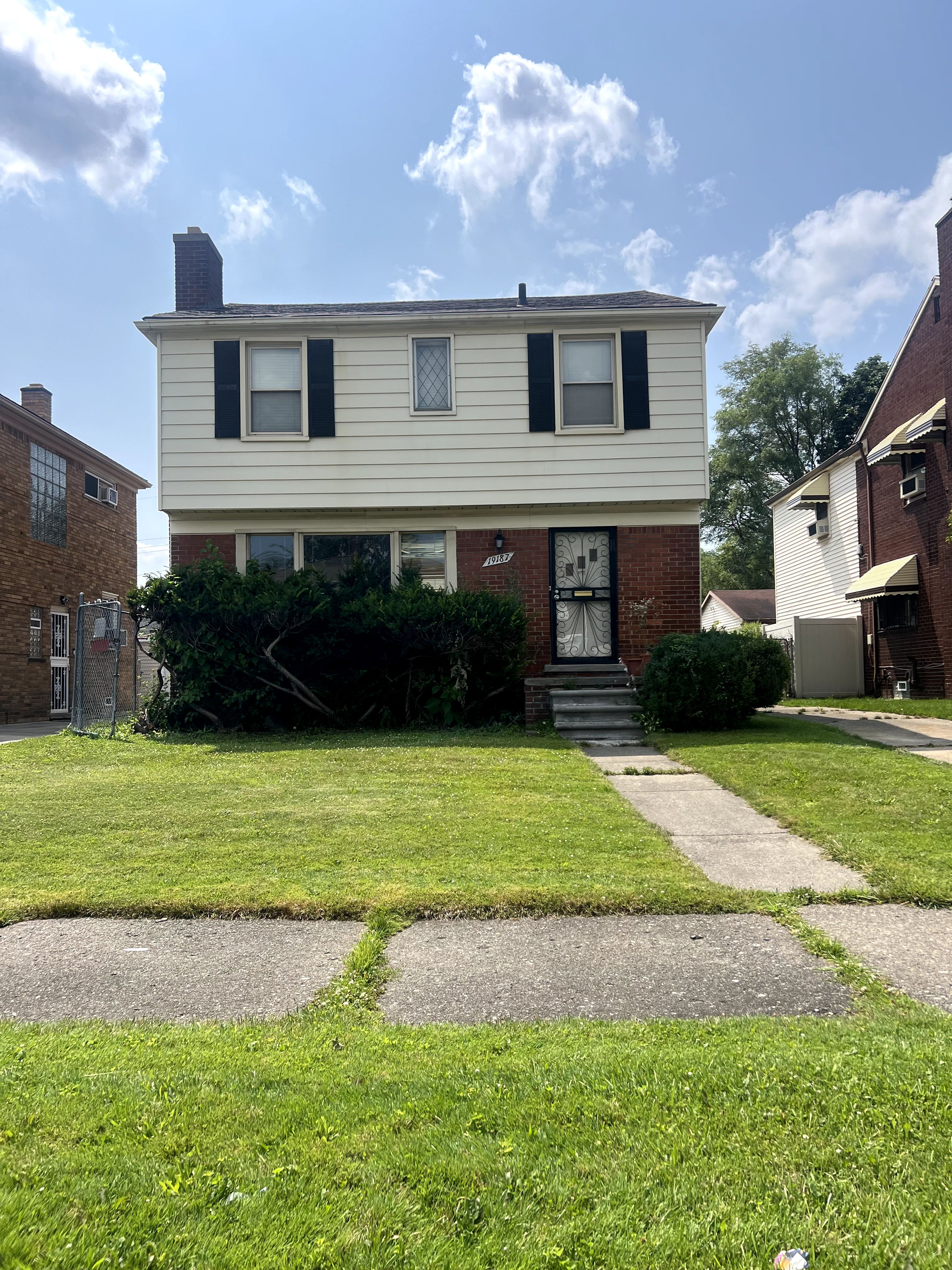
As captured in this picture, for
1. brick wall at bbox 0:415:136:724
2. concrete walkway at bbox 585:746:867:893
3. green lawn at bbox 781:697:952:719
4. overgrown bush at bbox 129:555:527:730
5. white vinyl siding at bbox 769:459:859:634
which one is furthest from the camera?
white vinyl siding at bbox 769:459:859:634

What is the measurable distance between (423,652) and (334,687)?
4.83ft

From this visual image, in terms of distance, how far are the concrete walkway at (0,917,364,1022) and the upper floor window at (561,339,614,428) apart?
1090 centimetres

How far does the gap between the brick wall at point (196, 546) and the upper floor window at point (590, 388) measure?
5.52 meters

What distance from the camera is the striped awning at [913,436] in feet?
55.7

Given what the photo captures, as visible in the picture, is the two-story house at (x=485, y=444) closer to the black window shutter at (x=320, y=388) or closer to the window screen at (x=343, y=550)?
the black window shutter at (x=320, y=388)

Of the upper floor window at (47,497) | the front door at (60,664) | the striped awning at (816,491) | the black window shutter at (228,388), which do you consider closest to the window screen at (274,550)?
the black window shutter at (228,388)

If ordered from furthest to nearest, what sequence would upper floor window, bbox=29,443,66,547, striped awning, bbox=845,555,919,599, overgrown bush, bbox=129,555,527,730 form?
upper floor window, bbox=29,443,66,547 → striped awning, bbox=845,555,919,599 → overgrown bush, bbox=129,555,527,730

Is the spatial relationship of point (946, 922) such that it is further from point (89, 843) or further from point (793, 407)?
point (793, 407)

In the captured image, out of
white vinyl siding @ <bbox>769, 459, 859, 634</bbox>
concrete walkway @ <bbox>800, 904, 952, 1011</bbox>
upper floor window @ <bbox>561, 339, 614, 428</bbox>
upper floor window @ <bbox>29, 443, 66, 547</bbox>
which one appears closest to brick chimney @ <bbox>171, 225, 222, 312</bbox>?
upper floor window @ <bbox>561, 339, 614, 428</bbox>

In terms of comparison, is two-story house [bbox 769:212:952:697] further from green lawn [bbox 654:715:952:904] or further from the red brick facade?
green lawn [bbox 654:715:952:904]

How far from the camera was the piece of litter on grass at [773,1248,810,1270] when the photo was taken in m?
1.80

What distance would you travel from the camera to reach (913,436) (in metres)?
17.6

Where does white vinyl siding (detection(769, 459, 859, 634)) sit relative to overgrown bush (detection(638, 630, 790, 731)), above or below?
above

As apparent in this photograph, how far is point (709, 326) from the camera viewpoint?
13.7 meters
